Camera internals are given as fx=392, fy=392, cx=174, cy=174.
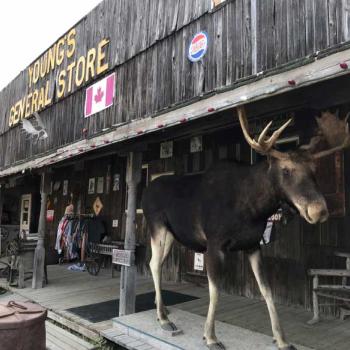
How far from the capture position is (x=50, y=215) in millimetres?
13609

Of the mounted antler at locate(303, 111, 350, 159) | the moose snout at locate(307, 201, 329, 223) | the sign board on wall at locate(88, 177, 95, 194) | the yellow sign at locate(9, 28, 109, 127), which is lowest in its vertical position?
the moose snout at locate(307, 201, 329, 223)

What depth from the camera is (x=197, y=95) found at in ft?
19.1

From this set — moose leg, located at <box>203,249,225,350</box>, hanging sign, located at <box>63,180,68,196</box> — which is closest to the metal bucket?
moose leg, located at <box>203,249,225,350</box>

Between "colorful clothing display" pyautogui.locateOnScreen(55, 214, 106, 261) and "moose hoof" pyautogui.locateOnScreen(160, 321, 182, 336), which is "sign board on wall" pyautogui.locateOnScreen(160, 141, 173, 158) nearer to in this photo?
"colorful clothing display" pyautogui.locateOnScreen(55, 214, 106, 261)

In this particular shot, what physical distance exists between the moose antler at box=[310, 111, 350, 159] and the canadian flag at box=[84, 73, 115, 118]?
5464 mm

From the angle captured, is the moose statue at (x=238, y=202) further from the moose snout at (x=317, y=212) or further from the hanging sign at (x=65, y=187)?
the hanging sign at (x=65, y=187)

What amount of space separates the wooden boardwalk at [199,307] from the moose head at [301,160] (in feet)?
6.20

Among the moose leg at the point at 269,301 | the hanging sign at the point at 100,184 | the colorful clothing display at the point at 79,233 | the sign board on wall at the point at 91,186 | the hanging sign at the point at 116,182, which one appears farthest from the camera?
the sign board on wall at the point at 91,186

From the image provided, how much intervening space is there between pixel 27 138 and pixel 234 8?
912cm

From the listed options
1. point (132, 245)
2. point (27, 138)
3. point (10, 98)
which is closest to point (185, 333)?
point (132, 245)

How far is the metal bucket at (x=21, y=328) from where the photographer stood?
13.3 feet

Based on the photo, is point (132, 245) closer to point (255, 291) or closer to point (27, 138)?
point (255, 291)

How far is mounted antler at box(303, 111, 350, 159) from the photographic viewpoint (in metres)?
3.60

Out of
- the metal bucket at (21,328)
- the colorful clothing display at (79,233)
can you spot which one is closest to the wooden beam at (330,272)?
the metal bucket at (21,328)
